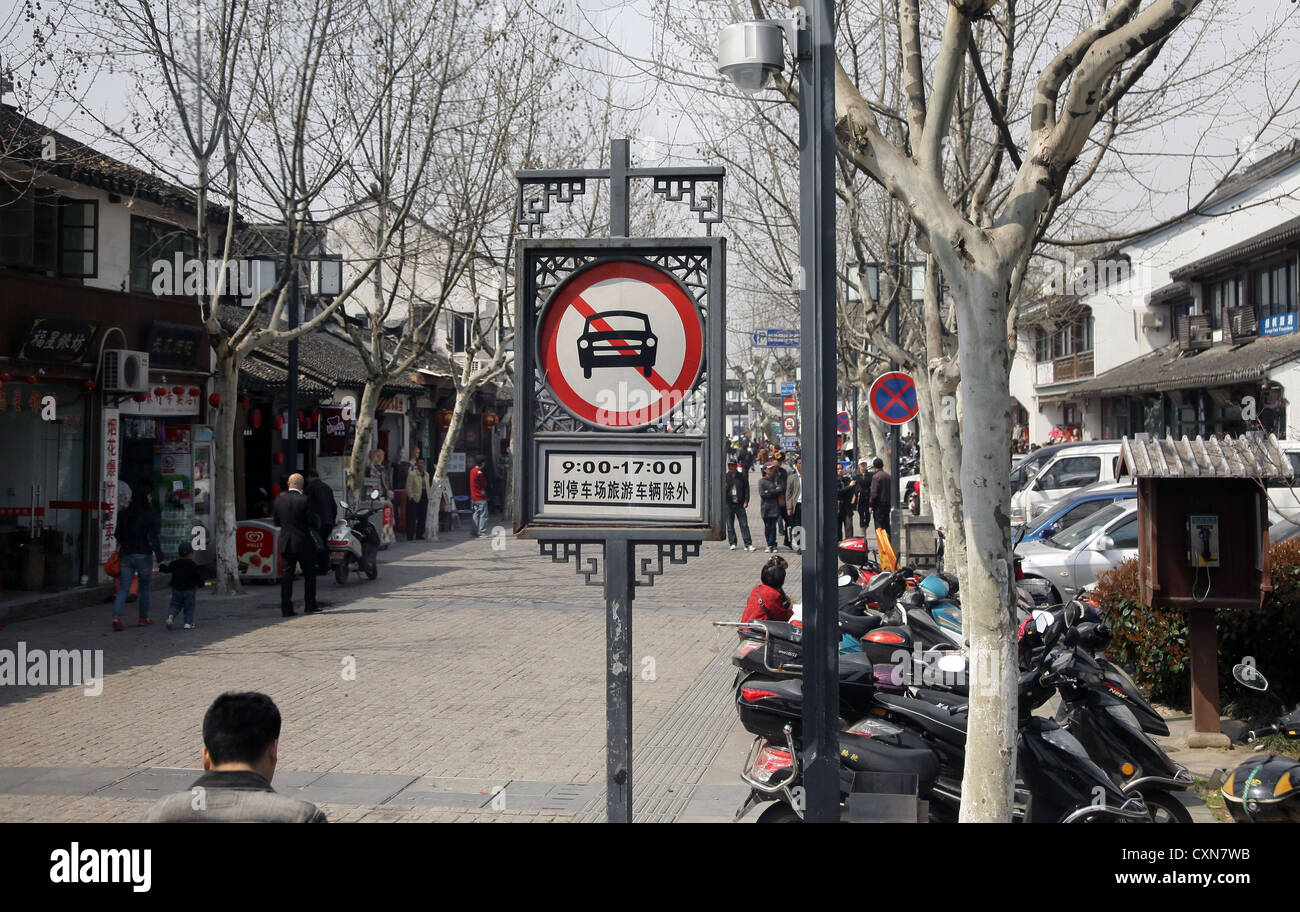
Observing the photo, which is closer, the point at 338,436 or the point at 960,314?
the point at 960,314

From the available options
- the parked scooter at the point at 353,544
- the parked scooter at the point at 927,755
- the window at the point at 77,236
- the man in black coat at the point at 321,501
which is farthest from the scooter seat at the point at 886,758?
the window at the point at 77,236

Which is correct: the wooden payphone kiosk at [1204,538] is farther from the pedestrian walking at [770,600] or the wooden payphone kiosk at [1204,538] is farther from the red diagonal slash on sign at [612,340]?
the red diagonal slash on sign at [612,340]

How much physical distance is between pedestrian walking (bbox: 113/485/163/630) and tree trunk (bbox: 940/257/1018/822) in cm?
1108

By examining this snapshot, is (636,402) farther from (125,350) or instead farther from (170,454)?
(170,454)

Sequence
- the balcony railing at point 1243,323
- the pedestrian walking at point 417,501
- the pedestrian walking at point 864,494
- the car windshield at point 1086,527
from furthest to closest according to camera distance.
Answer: the balcony railing at point 1243,323 < the pedestrian walking at point 417,501 < the pedestrian walking at point 864,494 < the car windshield at point 1086,527

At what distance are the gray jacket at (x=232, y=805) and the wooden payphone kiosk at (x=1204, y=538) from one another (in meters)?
6.79

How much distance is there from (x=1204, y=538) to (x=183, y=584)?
1088 cm

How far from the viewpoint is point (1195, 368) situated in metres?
31.2

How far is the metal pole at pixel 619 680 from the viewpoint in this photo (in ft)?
13.2

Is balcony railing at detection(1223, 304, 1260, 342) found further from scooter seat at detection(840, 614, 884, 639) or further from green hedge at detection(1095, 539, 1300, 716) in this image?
scooter seat at detection(840, 614, 884, 639)

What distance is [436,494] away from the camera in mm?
26719
